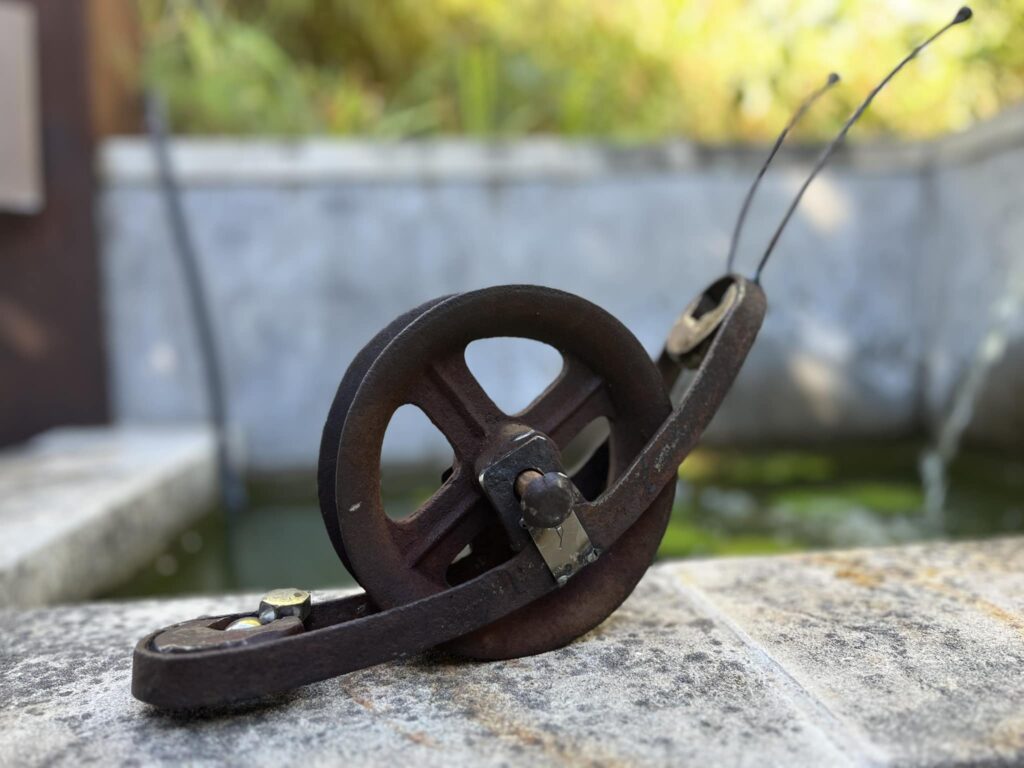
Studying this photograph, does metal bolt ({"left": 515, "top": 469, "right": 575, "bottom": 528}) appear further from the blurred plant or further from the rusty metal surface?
the blurred plant

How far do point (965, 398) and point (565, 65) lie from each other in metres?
3.31

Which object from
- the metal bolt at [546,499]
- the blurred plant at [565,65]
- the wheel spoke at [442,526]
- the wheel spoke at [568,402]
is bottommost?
the wheel spoke at [442,526]

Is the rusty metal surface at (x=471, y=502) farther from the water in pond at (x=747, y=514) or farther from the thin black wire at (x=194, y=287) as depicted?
Answer: the thin black wire at (x=194, y=287)

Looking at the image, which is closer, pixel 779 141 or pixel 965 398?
pixel 779 141

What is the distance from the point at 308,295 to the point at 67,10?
179cm

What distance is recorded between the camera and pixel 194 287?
4418mm

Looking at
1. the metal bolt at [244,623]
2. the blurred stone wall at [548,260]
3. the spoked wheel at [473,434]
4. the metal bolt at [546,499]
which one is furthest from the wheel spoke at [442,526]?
the blurred stone wall at [548,260]

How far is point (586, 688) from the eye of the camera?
1.18m

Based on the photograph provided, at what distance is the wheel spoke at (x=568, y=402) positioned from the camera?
4.38 feet

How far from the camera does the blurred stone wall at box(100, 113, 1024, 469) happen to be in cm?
448

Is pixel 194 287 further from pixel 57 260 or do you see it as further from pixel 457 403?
pixel 457 403

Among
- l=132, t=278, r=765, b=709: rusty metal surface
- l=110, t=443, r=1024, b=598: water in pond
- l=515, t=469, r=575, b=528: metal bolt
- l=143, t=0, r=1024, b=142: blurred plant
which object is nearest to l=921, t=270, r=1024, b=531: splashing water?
l=110, t=443, r=1024, b=598: water in pond

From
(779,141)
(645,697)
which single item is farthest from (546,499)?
(779,141)

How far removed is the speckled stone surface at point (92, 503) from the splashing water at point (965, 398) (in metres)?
3.21
